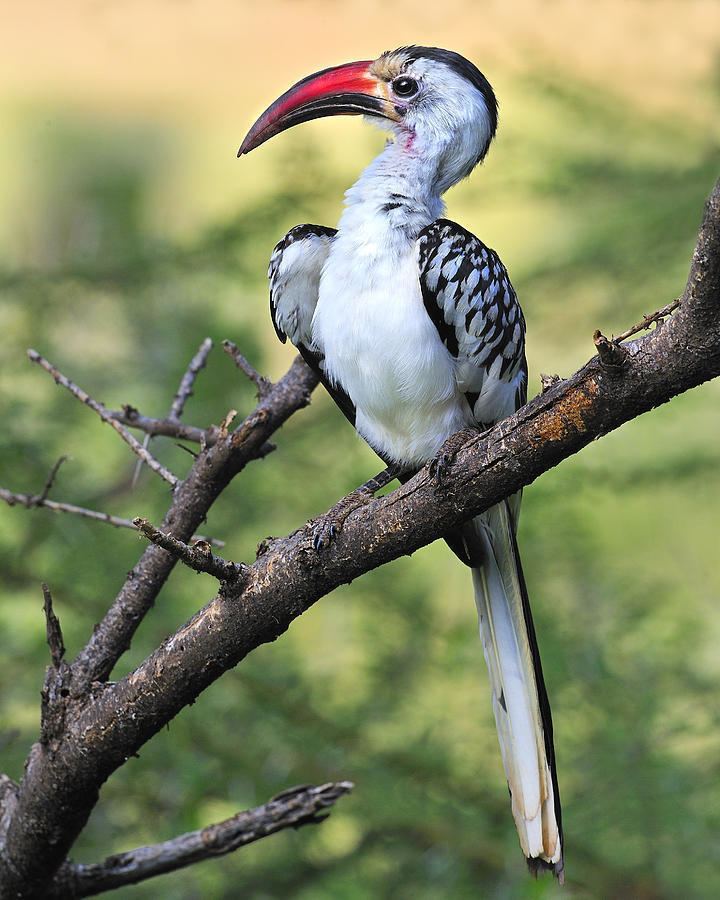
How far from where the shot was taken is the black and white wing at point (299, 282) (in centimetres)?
229

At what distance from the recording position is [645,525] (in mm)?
5543

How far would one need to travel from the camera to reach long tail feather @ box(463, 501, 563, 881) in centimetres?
190

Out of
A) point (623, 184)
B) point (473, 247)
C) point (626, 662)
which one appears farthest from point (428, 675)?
point (473, 247)

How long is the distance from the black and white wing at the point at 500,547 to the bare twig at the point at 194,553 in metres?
0.67

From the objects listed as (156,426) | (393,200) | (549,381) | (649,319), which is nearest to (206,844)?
(156,426)

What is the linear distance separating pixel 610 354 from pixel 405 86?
133 centimetres

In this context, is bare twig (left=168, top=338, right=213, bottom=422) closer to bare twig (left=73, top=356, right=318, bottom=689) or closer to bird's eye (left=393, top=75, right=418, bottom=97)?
bare twig (left=73, top=356, right=318, bottom=689)

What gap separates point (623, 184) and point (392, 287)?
2.23 meters

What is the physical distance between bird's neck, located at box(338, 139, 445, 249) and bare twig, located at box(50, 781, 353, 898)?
39.7 inches

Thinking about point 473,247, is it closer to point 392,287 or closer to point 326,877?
point 392,287

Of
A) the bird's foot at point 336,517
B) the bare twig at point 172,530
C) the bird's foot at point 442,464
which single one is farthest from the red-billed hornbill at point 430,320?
the bird's foot at point 442,464

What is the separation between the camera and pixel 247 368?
1.96 meters

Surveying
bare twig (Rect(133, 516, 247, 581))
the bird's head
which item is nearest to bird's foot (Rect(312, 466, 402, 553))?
bare twig (Rect(133, 516, 247, 581))

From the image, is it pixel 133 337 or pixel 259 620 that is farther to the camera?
pixel 133 337
